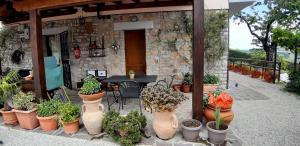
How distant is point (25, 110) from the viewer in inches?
161

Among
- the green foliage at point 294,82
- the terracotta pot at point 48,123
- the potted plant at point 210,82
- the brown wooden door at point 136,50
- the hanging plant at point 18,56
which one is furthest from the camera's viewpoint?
the hanging plant at point 18,56

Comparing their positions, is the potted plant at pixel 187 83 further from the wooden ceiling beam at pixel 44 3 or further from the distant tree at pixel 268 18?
the distant tree at pixel 268 18

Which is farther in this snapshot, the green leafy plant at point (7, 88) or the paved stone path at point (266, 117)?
the green leafy plant at point (7, 88)

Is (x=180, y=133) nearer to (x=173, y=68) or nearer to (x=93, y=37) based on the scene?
(x=173, y=68)

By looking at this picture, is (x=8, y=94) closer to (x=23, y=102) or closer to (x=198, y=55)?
(x=23, y=102)

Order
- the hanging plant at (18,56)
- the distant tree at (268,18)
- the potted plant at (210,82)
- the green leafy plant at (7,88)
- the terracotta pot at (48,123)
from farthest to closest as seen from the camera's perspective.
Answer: the distant tree at (268,18), the hanging plant at (18,56), the potted plant at (210,82), the green leafy plant at (7,88), the terracotta pot at (48,123)

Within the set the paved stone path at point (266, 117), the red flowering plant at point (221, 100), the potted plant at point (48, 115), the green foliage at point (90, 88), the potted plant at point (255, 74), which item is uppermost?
the green foliage at point (90, 88)

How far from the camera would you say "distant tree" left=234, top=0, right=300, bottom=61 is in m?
9.65

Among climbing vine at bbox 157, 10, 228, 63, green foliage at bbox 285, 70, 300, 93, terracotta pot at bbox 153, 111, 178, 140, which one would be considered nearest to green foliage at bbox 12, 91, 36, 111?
terracotta pot at bbox 153, 111, 178, 140

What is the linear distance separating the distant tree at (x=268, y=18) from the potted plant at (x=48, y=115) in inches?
388

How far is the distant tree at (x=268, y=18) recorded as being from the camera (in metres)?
9.65

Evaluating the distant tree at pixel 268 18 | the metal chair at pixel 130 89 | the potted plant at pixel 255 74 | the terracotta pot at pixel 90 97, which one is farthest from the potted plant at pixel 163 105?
the distant tree at pixel 268 18

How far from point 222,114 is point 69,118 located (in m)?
2.53

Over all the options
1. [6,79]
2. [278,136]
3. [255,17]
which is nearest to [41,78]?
[6,79]
